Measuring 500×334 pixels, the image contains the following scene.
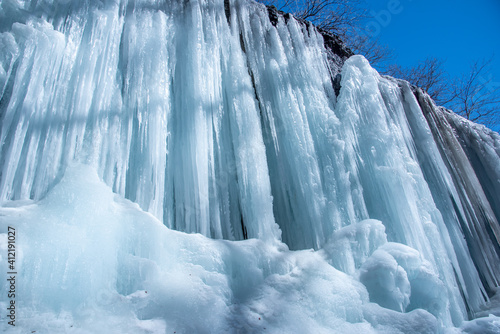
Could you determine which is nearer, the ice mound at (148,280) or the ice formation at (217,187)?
the ice mound at (148,280)

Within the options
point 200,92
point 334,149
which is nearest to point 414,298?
point 334,149

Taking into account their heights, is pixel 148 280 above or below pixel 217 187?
below

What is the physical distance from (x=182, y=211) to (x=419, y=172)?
90.7 inches

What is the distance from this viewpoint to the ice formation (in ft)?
5.35

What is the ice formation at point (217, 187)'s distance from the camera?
1.63 metres

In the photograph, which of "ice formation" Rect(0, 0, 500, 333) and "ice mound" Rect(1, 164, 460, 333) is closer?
"ice mound" Rect(1, 164, 460, 333)

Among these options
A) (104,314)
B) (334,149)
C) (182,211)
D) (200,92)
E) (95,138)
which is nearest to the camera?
(104,314)

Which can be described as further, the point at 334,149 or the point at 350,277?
the point at 334,149

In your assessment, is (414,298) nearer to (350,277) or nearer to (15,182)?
(350,277)

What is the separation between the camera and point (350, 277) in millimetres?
2121

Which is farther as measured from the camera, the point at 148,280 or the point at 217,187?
the point at 217,187

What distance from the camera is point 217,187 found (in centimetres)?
238

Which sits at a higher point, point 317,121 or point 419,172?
point 317,121

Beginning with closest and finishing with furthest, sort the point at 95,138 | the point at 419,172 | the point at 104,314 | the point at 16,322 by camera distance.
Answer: the point at 16,322 → the point at 104,314 → the point at 95,138 → the point at 419,172
